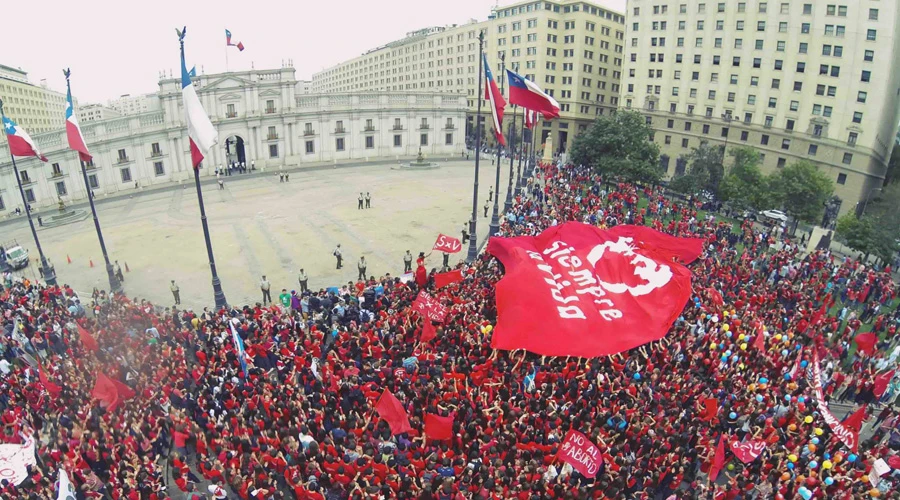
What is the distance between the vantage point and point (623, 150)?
45.7 metres

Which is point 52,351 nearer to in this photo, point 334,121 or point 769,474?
point 769,474

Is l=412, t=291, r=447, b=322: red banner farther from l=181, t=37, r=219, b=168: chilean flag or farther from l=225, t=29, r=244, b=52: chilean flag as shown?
l=225, t=29, r=244, b=52: chilean flag

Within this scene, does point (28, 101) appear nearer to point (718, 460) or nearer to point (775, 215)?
point (775, 215)

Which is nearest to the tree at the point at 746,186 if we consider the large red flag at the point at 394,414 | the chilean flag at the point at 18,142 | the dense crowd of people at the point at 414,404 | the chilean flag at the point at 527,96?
the dense crowd of people at the point at 414,404

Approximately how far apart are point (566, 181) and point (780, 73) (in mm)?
31591

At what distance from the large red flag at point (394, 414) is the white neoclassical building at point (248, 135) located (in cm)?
4564

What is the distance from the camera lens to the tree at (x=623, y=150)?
44.1 m

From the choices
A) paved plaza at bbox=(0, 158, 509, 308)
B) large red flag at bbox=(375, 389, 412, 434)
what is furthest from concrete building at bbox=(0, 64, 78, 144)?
large red flag at bbox=(375, 389, 412, 434)

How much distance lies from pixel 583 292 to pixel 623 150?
33.2 metres

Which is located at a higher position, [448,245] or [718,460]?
[448,245]

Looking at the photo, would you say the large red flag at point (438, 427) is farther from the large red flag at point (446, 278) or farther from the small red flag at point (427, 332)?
the large red flag at point (446, 278)

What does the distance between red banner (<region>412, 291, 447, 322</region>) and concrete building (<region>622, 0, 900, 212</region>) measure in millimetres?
52672

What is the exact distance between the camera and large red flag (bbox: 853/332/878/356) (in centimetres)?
1712

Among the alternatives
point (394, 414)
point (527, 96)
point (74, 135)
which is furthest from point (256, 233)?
point (394, 414)
